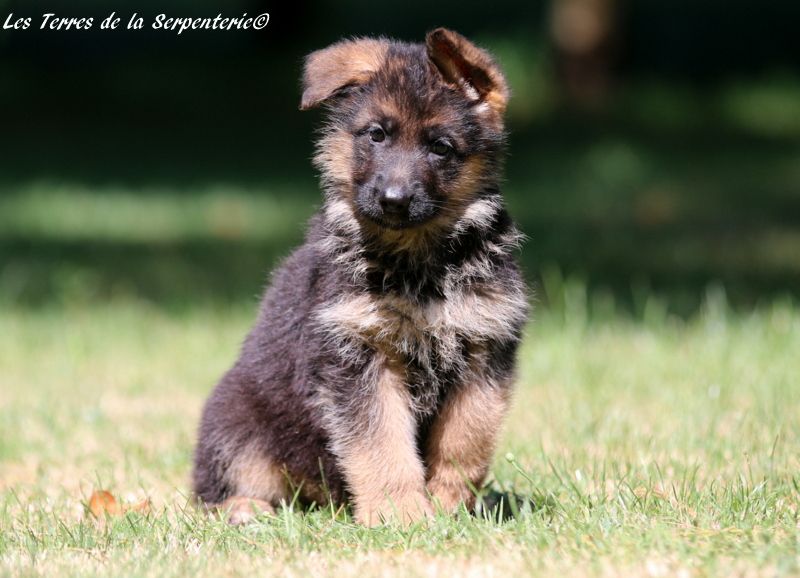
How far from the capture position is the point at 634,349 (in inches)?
296

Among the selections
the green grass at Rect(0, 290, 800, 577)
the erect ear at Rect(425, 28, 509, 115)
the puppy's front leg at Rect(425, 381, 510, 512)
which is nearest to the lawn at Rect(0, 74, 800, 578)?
the green grass at Rect(0, 290, 800, 577)

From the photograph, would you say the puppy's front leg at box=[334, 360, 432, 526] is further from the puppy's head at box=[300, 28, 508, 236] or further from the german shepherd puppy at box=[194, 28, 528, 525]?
the puppy's head at box=[300, 28, 508, 236]

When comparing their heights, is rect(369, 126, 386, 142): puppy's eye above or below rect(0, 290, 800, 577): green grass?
above

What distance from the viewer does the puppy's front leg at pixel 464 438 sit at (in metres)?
4.53

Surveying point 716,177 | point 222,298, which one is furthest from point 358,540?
point 716,177

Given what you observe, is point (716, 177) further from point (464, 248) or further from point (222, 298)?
point (464, 248)

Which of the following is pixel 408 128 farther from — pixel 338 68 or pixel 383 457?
pixel 383 457

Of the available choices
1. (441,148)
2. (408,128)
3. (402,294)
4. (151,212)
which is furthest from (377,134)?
(151,212)

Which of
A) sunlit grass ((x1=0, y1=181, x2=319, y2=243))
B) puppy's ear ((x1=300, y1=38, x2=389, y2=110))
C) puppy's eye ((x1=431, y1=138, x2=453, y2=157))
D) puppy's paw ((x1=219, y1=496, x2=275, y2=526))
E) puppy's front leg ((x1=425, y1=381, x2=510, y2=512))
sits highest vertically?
puppy's ear ((x1=300, y1=38, x2=389, y2=110))

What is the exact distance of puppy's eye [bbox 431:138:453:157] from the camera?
451 centimetres

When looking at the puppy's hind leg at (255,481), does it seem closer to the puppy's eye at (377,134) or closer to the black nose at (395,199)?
the black nose at (395,199)

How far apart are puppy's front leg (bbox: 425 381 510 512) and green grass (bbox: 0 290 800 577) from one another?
146mm

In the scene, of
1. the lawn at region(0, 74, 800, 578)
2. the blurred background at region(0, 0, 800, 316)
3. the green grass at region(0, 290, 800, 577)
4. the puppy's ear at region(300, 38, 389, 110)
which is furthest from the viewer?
the blurred background at region(0, 0, 800, 316)

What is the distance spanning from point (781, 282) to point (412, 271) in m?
6.61
